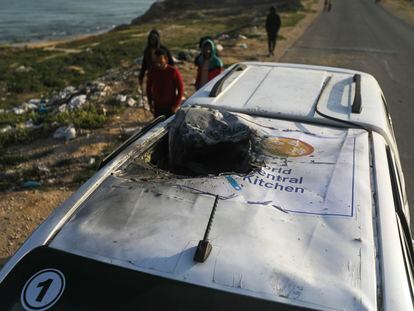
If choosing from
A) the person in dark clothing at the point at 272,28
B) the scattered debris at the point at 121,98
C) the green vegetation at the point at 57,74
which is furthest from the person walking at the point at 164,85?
the person in dark clothing at the point at 272,28

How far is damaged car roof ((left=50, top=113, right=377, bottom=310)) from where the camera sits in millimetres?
1682

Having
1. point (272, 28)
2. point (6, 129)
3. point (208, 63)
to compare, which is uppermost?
point (208, 63)

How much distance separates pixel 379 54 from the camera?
16094 millimetres

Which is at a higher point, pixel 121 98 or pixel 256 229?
pixel 256 229

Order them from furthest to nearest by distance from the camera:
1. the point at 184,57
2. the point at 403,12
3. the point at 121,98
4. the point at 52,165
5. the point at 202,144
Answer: the point at 403,12
the point at 184,57
the point at 121,98
the point at 52,165
the point at 202,144

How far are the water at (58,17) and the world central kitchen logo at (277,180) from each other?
4247 cm

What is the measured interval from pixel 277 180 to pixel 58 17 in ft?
208

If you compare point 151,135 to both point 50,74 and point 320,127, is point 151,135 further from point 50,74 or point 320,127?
point 50,74

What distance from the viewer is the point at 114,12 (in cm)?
6988

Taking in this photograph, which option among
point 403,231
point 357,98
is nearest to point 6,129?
point 357,98

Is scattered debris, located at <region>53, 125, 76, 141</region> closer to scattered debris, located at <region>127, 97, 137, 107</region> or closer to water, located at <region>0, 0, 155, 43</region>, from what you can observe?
scattered debris, located at <region>127, 97, 137, 107</region>

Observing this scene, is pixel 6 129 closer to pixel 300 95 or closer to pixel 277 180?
pixel 300 95

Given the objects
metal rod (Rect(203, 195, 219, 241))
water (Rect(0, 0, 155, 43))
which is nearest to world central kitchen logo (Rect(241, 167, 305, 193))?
metal rod (Rect(203, 195, 219, 241))

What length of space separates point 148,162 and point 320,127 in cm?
123
